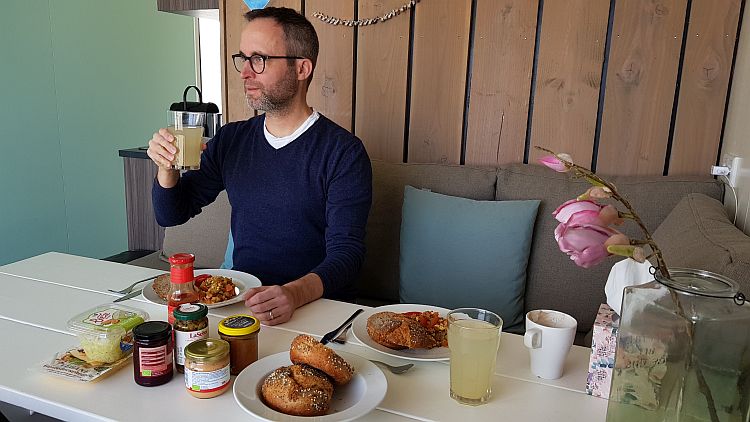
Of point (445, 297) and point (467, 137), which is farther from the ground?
point (467, 137)

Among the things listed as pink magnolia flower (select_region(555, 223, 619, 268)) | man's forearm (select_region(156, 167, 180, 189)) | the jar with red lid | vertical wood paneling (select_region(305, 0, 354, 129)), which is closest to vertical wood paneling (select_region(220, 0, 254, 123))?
vertical wood paneling (select_region(305, 0, 354, 129))

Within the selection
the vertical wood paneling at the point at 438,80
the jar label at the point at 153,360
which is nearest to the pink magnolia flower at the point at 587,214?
the jar label at the point at 153,360

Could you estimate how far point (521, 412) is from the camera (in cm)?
92

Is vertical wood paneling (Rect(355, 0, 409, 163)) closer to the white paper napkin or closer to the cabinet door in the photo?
the cabinet door

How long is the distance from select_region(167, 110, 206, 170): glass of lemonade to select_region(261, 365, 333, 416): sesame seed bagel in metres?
0.72

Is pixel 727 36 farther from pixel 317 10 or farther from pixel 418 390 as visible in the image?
pixel 418 390

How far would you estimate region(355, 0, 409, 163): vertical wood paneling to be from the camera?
233cm

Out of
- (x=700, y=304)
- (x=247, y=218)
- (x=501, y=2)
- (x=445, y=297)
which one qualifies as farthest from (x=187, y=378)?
(x=501, y=2)

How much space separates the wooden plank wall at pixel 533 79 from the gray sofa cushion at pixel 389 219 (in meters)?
0.21

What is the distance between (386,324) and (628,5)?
1.58 meters

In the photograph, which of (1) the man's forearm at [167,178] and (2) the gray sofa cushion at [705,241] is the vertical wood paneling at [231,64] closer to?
(1) the man's forearm at [167,178]

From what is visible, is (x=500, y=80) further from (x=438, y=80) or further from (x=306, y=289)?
(x=306, y=289)

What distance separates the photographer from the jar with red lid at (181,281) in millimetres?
1050

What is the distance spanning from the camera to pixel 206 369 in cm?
90
